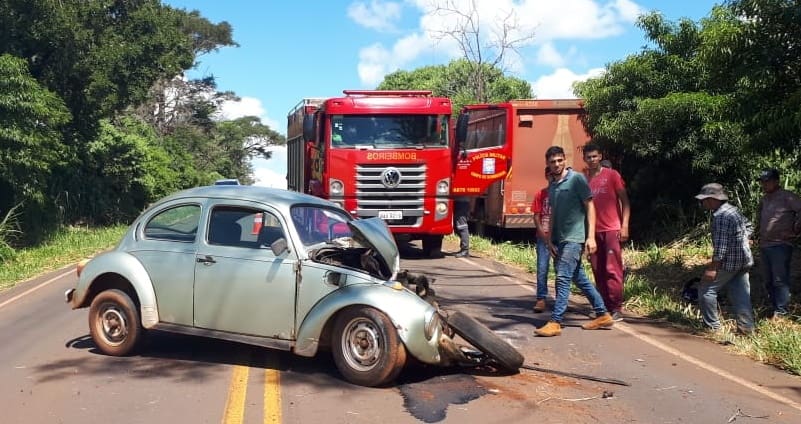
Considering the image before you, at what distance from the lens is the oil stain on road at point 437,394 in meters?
5.21

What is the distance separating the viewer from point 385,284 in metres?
5.89

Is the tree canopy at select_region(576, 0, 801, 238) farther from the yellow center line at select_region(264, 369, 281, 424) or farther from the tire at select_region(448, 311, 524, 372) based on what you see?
the yellow center line at select_region(264, 369, 281, 424)

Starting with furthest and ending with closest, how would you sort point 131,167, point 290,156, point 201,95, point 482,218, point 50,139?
1. point 201,95
2. point 131,167
3. point 290,156
4. point 482,218
5. point 50,139

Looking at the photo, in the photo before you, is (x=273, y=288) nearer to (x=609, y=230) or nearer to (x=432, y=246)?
(x=609, y=230)

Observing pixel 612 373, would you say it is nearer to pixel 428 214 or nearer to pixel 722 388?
pixel 722 388

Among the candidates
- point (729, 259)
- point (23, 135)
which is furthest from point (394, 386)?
point (23, 135)

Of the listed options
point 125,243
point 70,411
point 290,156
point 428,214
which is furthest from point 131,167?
point 70,411

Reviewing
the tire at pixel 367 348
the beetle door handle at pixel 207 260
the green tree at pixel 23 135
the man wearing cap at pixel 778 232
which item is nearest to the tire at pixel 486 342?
the tire at pixel 367 348

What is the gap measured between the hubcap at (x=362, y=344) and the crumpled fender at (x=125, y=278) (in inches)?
74.4

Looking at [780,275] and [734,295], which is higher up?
[780,275]

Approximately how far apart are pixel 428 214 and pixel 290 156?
7400 mm

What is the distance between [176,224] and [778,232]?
633 centimetres

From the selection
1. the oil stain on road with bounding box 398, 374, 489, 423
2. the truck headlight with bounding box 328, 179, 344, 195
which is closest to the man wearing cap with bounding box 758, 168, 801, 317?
the oil stain on road with bounding box 398, 374, 489, 423

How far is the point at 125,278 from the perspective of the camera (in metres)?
6.68
